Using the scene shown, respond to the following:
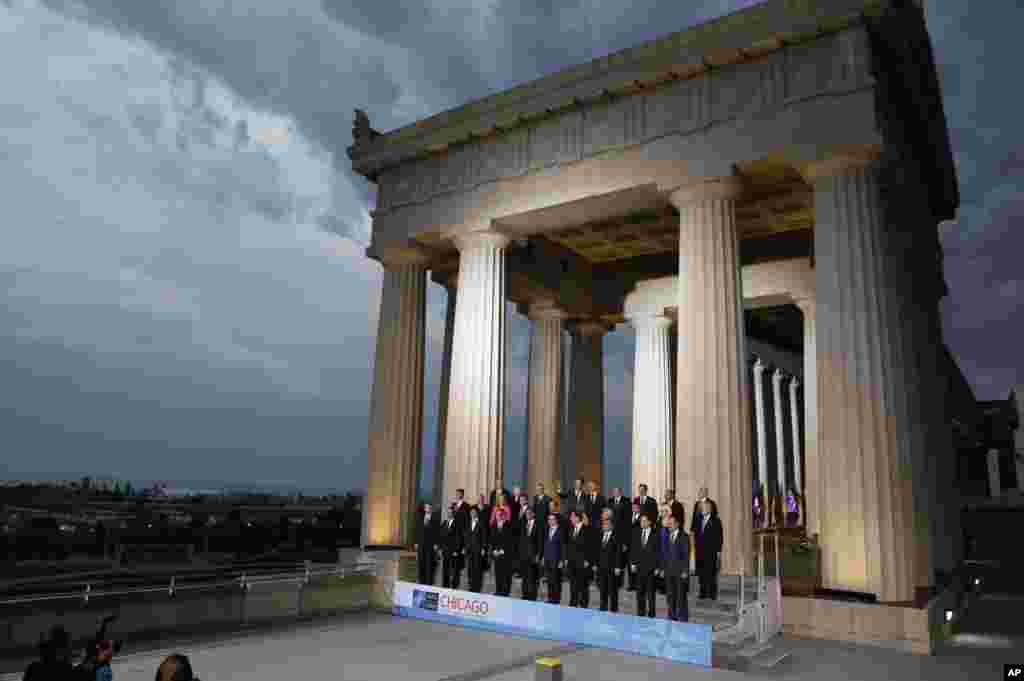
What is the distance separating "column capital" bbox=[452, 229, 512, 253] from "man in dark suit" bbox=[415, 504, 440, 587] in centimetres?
811

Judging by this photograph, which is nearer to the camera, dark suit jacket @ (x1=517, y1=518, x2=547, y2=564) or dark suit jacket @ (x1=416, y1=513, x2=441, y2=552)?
dark suit jacket @ (x1=517, y1=518, x2=547, y2=564)

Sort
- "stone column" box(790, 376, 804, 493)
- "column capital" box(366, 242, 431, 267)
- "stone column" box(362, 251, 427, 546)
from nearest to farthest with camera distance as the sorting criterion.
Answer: "stone column" box(362, 251, 427, 546), "column capital" box(366, 242, 431, 267), "stone column" box(790, 376, 804, 493)

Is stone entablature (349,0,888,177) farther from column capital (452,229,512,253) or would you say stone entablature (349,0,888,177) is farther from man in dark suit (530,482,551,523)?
man in dark suit (530,482,551,523)

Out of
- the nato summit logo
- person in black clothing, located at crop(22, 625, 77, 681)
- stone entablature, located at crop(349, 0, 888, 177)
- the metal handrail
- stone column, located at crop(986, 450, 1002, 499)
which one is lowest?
the nato summit logo

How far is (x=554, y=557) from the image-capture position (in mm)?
14391

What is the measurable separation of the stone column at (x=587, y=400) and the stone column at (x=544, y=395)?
4.62ft

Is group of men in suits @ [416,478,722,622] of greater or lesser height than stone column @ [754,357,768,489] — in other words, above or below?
below

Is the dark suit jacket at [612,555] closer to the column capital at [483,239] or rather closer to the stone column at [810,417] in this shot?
the stone column at [810,417]

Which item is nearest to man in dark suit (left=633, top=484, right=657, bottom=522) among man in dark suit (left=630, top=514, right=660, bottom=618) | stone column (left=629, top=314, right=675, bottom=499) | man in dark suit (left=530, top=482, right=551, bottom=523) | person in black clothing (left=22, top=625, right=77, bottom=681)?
man in dark suit (left=630, top=514, right=660, bottom=618)

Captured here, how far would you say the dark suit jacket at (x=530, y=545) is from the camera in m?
14.8

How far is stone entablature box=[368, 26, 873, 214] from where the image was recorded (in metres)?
15.9

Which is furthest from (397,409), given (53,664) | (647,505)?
(53,664)

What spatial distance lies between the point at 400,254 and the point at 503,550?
1130cm

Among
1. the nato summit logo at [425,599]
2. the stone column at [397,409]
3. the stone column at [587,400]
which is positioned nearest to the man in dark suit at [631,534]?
the nato summit logo at [425,599]
